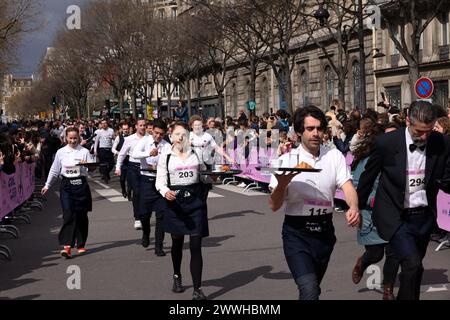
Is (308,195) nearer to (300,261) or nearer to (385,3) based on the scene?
(300,261)

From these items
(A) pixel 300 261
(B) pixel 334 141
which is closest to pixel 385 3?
(B) pixel 334 141

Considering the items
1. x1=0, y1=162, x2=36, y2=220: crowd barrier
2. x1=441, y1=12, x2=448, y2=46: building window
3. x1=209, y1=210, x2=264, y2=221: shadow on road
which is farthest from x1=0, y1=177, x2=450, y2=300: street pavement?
x1=441, y1=12, x2=448, y2=46: building window

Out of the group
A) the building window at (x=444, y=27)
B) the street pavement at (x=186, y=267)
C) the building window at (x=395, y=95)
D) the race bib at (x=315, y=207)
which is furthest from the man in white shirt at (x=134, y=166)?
the building window at (x=395, y=95)

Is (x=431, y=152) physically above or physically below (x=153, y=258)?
above

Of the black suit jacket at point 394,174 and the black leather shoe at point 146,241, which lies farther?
the black leather shoe at point 146,241

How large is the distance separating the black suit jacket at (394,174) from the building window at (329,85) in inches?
1613

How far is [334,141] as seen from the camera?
1683cm

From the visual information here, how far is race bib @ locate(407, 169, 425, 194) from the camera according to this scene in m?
6.04

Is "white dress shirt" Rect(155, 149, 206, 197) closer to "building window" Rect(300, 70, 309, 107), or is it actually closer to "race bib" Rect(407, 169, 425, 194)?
"race bib" Rect(407, 169, 425, 194)

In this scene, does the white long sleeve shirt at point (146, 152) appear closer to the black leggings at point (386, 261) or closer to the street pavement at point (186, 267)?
the street pavement at point (186, 267)

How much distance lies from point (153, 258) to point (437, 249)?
12.2 ft

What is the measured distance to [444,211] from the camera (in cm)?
1111

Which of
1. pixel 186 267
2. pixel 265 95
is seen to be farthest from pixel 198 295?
pixel 265 95

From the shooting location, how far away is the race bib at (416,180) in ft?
19.8
